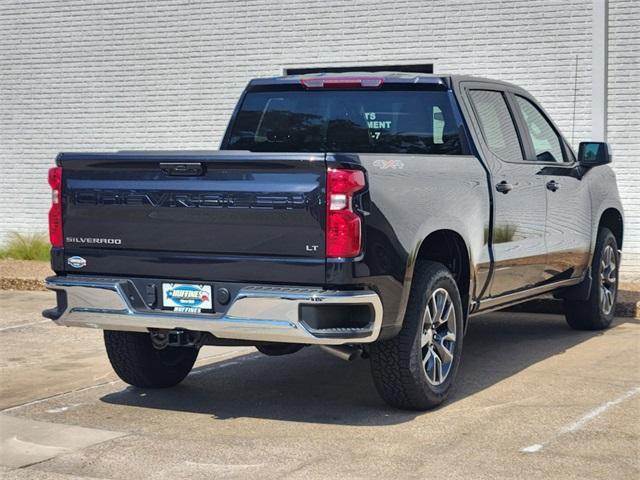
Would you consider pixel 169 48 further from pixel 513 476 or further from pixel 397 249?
pixel 513 476

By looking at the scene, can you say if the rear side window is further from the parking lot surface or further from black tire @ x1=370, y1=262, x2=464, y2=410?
the parking lot surface

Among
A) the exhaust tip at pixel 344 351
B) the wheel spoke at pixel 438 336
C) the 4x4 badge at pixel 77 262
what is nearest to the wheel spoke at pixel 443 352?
the wheel spoke at pixel 438 336

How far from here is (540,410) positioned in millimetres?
7312

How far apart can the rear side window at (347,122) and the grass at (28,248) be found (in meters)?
8.17

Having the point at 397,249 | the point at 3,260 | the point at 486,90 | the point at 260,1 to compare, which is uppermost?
the point at 260,1

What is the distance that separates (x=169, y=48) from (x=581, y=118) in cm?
565

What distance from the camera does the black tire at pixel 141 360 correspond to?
787cm

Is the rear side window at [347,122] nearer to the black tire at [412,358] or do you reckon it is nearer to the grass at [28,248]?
the black tire at [412,358]

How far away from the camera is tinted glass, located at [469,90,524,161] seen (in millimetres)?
8453

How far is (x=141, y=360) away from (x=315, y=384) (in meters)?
1.21

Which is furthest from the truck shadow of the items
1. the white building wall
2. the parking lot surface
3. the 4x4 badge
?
the white building wall

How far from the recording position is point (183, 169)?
6867 mm

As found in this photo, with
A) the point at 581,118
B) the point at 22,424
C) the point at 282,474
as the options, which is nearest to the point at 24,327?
the point at 22,424

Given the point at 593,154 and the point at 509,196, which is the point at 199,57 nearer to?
the point at 593,154
